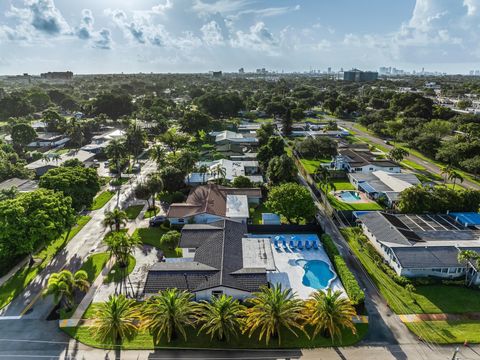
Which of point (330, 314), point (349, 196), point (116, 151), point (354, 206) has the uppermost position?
point (116, 151)

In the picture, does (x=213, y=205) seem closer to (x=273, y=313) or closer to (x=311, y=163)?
(x=273, y=313)

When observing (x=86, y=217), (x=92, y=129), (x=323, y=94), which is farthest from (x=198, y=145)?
(x=323, y=94)

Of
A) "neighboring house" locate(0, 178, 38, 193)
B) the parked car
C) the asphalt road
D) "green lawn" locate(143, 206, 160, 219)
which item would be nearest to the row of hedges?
the parked car

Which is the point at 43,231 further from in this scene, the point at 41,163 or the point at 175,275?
the point at 41,163

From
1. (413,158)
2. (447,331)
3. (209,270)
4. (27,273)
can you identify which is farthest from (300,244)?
(413,158)

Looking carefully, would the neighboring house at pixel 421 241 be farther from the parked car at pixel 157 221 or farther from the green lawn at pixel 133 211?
the green lawn at pixel 133 211

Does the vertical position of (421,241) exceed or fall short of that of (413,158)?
it exceeds it

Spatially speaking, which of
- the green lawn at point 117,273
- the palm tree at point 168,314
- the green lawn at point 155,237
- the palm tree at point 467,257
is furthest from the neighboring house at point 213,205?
the palm tree at point 467,257
